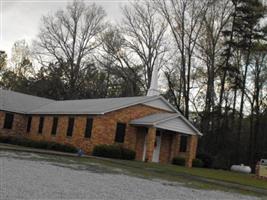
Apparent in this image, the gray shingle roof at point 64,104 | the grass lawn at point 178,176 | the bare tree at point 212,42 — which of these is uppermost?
the bare tree at point 212,42

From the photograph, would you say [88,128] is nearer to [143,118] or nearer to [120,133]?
[120,133]

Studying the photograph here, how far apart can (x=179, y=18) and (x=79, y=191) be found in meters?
36.4

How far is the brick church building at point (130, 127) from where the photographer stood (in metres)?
31.2

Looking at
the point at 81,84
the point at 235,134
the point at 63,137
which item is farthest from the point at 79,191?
the point at 81,84

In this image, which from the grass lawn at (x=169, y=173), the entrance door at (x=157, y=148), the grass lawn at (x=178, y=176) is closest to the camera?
the grass lawn at (x=178, y=176)

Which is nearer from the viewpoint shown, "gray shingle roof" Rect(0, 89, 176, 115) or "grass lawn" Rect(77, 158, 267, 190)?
"grass lawn" Rect(77, 158, 267, 190)

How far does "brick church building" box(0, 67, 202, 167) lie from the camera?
3119cm

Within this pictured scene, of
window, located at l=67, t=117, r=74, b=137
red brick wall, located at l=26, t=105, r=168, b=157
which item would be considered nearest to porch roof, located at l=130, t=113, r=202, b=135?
red brick wall, located at l=26, t=105, r=168, b=157

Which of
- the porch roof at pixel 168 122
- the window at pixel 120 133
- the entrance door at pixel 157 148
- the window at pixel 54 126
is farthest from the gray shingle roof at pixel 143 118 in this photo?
the entrance door at pixel 157 148

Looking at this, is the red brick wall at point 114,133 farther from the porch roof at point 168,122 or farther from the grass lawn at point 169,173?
the grass lawn at point 169,173

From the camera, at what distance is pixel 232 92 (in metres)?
51.4

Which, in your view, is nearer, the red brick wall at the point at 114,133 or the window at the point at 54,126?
the red brick wall at the point at 114,133

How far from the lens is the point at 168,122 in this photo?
1255 inches

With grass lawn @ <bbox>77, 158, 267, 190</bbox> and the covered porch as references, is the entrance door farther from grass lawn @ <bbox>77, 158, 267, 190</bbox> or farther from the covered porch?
grass lawn @ <bbox>77, 158, 267, 190</bbox>
